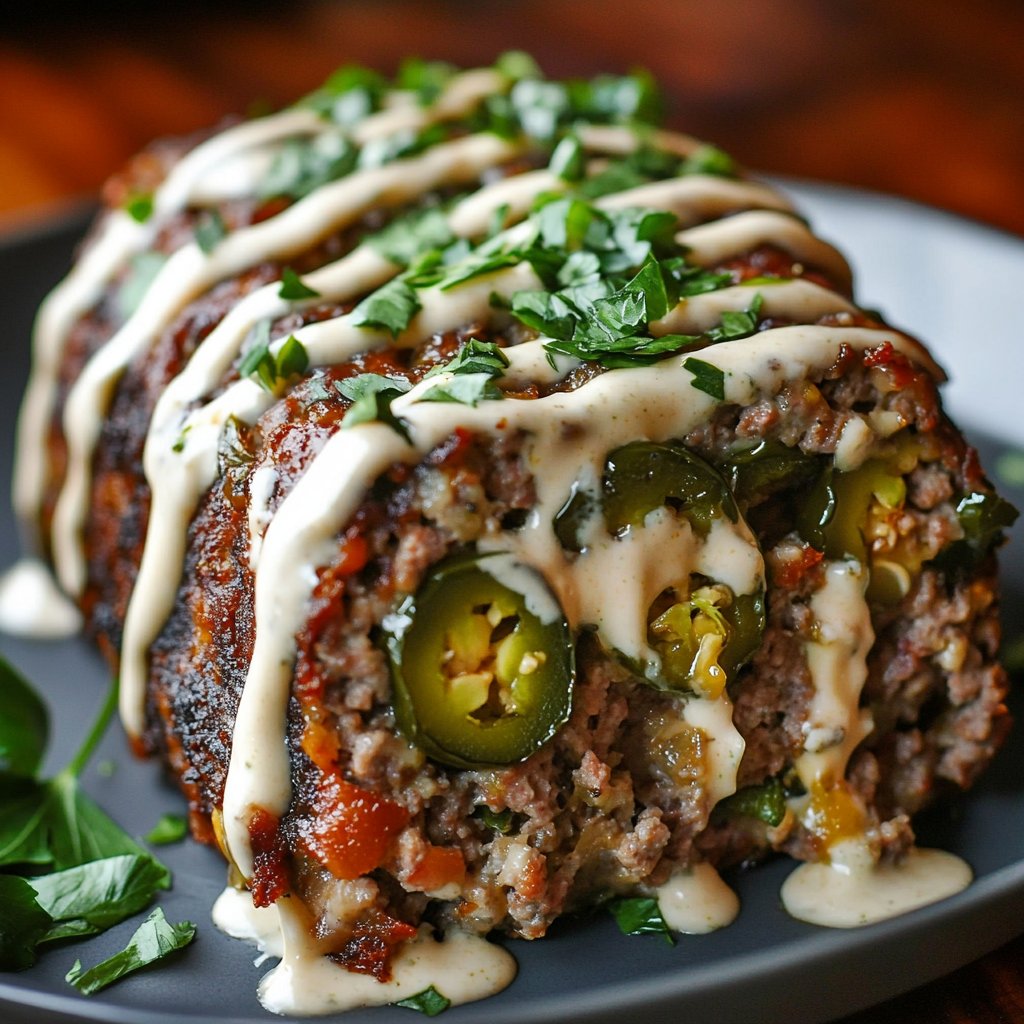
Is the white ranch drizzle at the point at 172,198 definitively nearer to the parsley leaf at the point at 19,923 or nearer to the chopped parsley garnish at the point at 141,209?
the chopped parsley garnish at the point at 141,209

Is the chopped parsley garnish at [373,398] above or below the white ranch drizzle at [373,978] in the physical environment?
above

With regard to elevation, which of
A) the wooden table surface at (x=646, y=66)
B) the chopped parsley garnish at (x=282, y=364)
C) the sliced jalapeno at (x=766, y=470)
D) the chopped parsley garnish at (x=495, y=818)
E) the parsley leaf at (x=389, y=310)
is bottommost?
the chopped parsley garnish at (x=495, y=818)

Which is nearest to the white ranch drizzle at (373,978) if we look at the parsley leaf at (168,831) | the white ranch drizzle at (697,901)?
the white ranch drizzle at (697,901)

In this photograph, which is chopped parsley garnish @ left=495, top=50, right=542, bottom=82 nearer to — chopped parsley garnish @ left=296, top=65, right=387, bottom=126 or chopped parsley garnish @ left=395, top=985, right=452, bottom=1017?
chopped parsley garnish @ left=296, top=65, right=387, bottom=126

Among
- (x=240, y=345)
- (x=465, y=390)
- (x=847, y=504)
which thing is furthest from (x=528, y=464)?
(x=240, y=345)

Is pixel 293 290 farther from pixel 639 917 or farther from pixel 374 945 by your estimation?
pixel 639 917

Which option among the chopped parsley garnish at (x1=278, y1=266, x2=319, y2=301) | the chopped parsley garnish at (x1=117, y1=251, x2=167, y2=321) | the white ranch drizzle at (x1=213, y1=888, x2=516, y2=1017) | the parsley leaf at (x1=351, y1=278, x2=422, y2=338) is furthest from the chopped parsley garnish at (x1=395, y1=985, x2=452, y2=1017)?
A: the chopped parsley garnish at (x1=117, y1=251, x2=167, y2=321)
